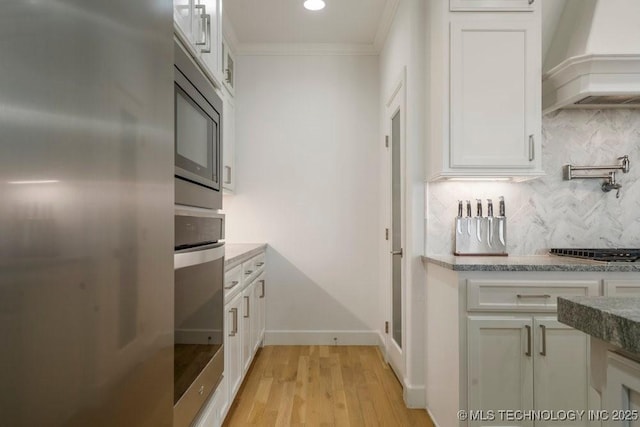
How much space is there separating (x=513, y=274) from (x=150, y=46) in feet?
5.81

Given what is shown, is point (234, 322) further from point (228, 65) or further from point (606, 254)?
point (228, 65)

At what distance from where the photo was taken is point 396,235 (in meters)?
2.91

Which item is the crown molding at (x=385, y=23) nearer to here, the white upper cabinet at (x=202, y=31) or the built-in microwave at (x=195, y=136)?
the white upper cabinet at (x=202, y=31)

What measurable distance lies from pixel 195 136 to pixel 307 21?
242cm

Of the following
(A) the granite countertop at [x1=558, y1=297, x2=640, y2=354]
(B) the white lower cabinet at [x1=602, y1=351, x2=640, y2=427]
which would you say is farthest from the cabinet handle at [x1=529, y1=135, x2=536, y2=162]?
(B) the white lower cabinet at [x1=602, y1=351, x2=640, y2=427]

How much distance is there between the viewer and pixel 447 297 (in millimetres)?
1966

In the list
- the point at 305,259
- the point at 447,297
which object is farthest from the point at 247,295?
the point at 447,297

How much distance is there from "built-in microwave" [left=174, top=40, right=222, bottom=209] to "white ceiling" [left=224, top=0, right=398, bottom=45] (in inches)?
75.8

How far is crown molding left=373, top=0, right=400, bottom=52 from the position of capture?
282 centimetres

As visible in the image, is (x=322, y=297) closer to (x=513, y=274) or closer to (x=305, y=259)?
(x=305, y=259)

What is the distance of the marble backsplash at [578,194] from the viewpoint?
2.40 meters

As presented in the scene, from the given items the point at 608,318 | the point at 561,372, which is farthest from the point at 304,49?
the point at 608,318

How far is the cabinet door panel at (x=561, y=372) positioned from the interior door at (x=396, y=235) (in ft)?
2.95

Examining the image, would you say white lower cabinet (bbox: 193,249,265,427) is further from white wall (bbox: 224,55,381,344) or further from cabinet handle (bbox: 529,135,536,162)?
cabinet handle (bbox: 529,135,536,162)
